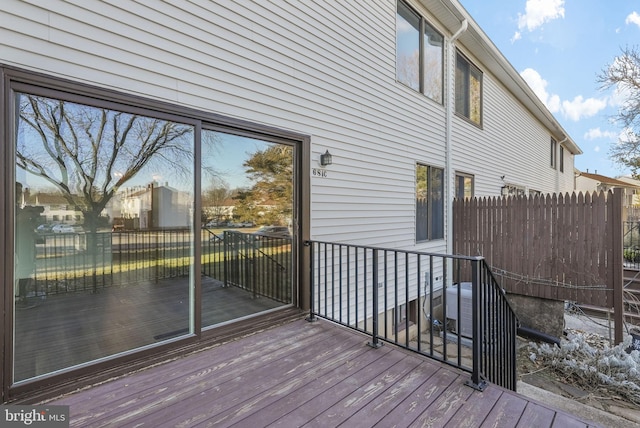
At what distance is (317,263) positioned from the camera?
368 centimetres

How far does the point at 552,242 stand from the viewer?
17.4ft

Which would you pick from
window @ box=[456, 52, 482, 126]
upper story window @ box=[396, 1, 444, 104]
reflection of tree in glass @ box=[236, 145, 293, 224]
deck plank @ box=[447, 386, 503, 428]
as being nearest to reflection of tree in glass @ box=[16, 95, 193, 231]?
reflection of tree in glass @ box=[236, 145, 293, 224]

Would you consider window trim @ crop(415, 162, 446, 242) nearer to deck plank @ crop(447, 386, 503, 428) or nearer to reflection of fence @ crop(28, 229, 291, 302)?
reflection of fence @ crop(28, 229, 291, 302)

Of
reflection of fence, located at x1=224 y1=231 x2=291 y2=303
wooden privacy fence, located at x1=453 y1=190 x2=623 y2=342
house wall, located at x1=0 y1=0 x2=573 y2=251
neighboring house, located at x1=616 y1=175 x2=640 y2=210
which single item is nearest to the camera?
house wall, located at x1=0 y1=0 x2=573 y2=251

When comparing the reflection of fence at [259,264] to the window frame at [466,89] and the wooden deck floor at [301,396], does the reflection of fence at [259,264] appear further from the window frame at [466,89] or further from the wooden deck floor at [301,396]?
the window frame at [466,89]

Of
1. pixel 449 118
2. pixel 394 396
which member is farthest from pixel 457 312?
pixel 449 118

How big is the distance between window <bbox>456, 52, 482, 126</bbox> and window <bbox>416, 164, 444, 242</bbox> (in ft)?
6.18

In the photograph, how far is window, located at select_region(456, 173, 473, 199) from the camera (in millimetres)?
6828

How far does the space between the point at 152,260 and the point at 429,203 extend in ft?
15.9

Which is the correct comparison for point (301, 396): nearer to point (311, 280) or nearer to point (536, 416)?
point (536, 416)

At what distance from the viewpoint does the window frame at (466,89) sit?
22.2ft

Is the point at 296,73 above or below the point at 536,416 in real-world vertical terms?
above

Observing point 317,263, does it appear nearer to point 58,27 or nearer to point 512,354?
point 512,354

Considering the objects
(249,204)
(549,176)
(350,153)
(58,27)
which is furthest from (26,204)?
(549,176)
